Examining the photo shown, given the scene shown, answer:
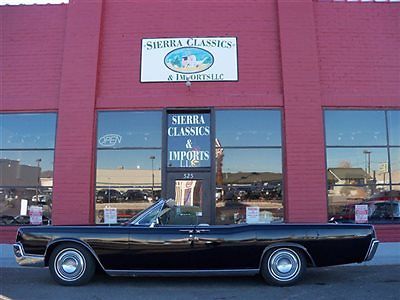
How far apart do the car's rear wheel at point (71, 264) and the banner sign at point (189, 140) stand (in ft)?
14.7

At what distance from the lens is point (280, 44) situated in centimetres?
1211

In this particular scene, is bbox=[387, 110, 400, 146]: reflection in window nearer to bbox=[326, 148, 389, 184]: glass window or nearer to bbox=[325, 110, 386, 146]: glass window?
bbox=[325, 110, 386, 146]: glass window

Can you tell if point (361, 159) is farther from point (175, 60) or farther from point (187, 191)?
point (175, 60)

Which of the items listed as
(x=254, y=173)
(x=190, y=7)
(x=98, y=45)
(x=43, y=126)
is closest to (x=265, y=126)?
(x=254, y=173)

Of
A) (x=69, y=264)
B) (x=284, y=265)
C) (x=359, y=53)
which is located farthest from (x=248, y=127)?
(x=69, y=264)

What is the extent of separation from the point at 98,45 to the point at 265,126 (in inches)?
190

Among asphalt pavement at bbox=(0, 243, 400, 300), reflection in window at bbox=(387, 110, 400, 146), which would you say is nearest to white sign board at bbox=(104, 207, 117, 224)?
asphalt pavement at bbox=(0, 243, 400, 300)

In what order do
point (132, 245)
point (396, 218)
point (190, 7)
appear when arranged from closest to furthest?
point (132, 245), point (396, 218), point (190, 7)

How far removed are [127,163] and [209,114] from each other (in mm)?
2430

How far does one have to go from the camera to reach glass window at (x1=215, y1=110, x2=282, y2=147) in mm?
11883

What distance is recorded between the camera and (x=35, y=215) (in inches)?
467

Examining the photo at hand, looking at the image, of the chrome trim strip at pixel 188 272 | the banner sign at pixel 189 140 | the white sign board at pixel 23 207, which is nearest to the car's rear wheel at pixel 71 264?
the chrome trim strip at pixel 188 272

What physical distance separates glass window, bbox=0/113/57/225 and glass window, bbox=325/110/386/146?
722 cm

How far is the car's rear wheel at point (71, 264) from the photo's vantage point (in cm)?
762
